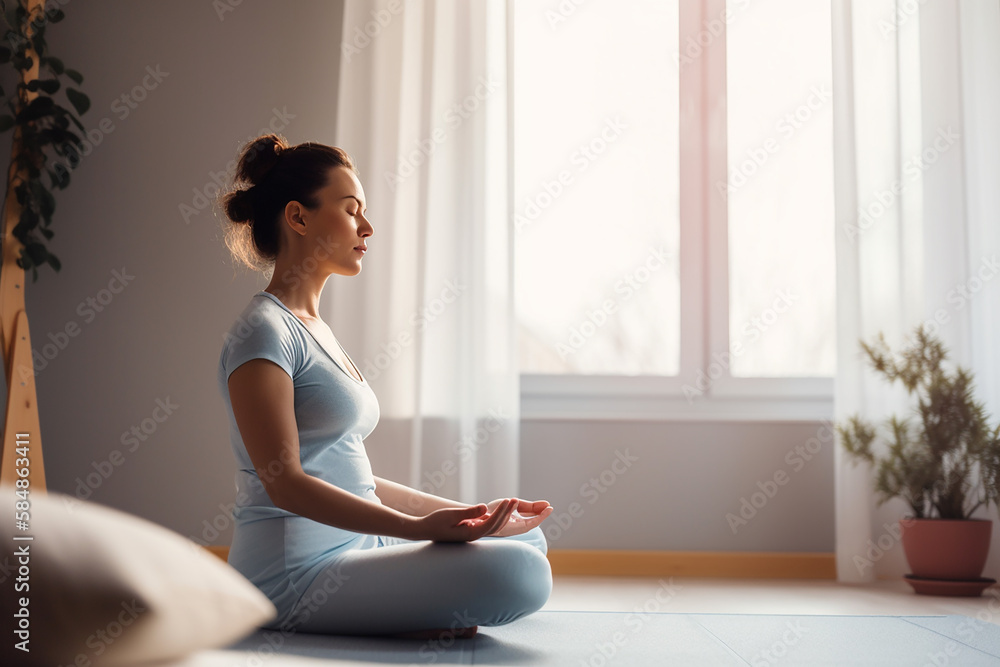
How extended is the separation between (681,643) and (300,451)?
795 millimetres

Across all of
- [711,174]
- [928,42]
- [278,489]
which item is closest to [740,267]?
[711,174]

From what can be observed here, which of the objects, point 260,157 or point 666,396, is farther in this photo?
point 666,396

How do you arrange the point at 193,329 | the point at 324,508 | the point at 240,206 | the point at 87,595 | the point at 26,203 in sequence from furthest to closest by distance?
the point at 193,329 → the point at 26,203 → the point at 240,206 → the point at 324,508 → the point at 87,595

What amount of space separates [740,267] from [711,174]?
1.16 ft

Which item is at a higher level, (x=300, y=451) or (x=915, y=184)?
(x=915, y=184)

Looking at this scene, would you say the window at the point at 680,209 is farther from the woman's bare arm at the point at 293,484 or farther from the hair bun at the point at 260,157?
the woman's bare arm at the point at 293,484

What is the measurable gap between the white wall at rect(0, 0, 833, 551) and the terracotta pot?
1.32 ft

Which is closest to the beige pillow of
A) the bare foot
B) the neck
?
the bare foot

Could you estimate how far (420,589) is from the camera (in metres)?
1.37

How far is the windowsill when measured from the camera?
3.00 metres

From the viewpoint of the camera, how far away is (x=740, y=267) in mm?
3047

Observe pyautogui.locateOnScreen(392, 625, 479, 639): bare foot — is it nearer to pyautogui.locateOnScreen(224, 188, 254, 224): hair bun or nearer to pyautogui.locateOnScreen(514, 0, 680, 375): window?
pyautogui.locateOnScreen(224, 188, 254, 224): hair bun

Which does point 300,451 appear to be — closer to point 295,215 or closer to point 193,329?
point 295,215

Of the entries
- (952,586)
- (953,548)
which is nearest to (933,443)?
(953,548)
